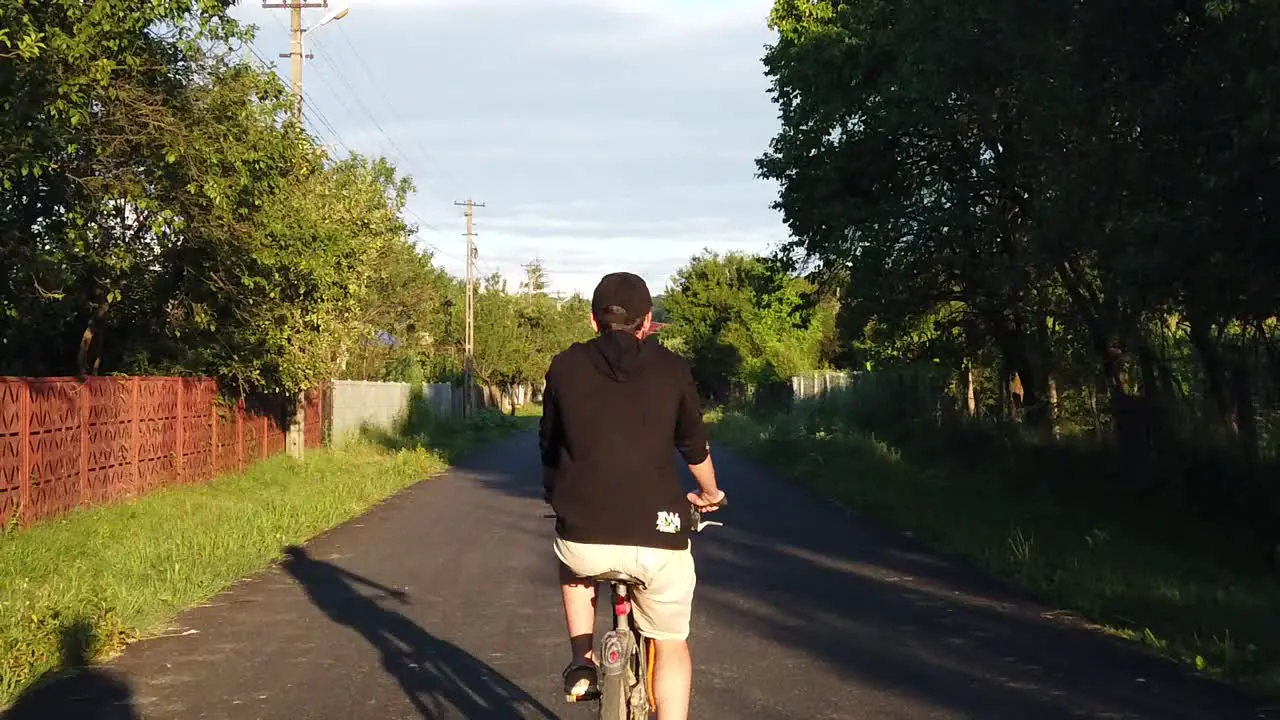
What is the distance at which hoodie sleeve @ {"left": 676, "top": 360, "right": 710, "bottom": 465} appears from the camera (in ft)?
15.3

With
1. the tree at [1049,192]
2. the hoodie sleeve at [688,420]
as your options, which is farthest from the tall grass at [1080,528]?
the hoodie sleeve at [688,420]

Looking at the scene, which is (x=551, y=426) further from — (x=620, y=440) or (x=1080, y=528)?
(x=1080, y=528)

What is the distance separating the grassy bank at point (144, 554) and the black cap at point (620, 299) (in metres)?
4.13

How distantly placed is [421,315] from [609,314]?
48920mm

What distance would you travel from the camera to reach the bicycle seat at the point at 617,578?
15.1 feet

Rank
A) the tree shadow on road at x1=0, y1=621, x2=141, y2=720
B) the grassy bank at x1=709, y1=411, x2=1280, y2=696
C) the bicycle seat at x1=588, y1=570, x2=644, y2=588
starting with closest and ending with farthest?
the bicycle seat at x1=588, y1=570, x2=644, y2=588 → the tree shadow on road at x1=0, y1=621, x2=141, y2=720 → the grassy bank at x1=709, y1=411, x2=1280, y2=696

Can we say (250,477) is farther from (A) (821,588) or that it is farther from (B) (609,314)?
(B) (609,314)

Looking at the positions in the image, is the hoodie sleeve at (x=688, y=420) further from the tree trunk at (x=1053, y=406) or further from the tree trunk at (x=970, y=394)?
the tree trunk at (x=970, y=394)

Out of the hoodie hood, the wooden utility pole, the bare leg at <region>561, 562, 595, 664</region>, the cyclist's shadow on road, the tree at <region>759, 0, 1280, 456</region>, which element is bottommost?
the cyclist's shadow on road

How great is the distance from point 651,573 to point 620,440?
483mm

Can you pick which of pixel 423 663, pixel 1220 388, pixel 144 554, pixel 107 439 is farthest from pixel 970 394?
pixel 423 663

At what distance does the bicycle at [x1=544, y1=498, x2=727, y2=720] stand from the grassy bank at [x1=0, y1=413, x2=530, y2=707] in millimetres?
3789

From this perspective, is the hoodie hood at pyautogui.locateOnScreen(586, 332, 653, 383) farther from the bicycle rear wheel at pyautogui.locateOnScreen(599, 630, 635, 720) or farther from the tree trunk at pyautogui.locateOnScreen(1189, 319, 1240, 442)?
the tree trunk at pyautogui.locateOnScreen(1189, 319, 1240, 442)

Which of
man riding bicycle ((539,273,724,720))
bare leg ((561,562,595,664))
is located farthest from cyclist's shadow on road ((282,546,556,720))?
man riding bicycle ((539,273,724,720))
